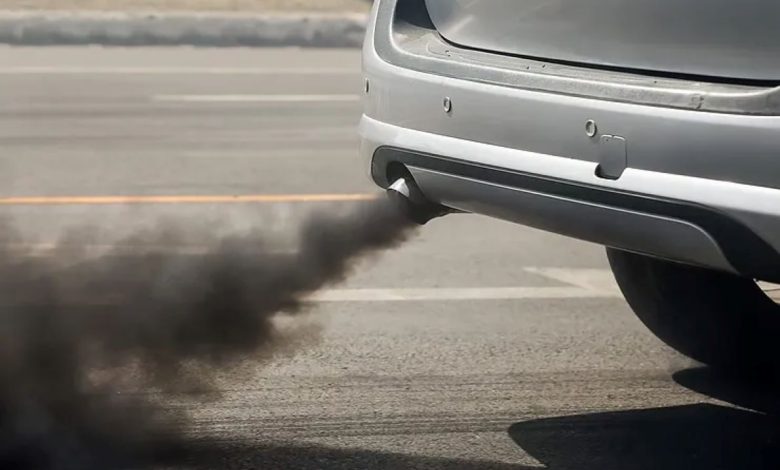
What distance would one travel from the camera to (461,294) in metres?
5.74

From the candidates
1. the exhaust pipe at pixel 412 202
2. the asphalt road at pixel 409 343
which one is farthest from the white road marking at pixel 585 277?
the exhaust pipe at pixel 412 202

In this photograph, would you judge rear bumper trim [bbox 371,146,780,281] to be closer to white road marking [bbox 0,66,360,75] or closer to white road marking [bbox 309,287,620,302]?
white road marking [bbox 309,287,620,302]

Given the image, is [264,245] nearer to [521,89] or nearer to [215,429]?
[215,429]

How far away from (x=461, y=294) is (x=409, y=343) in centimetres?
81

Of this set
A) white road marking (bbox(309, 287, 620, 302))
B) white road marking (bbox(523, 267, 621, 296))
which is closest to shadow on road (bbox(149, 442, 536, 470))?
white road marking (bbox(309, 287, 620, 302))

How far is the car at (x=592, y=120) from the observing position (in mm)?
2920

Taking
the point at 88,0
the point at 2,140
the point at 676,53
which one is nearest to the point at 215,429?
the point at 676,53

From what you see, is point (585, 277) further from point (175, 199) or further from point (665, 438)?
point (175, 199)

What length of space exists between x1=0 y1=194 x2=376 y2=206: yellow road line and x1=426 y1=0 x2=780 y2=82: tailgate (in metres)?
3.73

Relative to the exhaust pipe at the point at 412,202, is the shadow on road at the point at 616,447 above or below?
below

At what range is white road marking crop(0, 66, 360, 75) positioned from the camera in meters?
13.0

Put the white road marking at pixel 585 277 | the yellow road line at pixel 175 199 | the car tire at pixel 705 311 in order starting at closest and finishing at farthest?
1. the car tire at pixel 705 311
2. the white road marking at pixel 585 277
3. the yellow road line at pixel 175 199

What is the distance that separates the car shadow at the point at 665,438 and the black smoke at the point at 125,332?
898 mm

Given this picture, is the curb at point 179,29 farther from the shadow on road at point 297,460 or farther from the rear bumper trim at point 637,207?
the rear bumper trim at point 637,207
